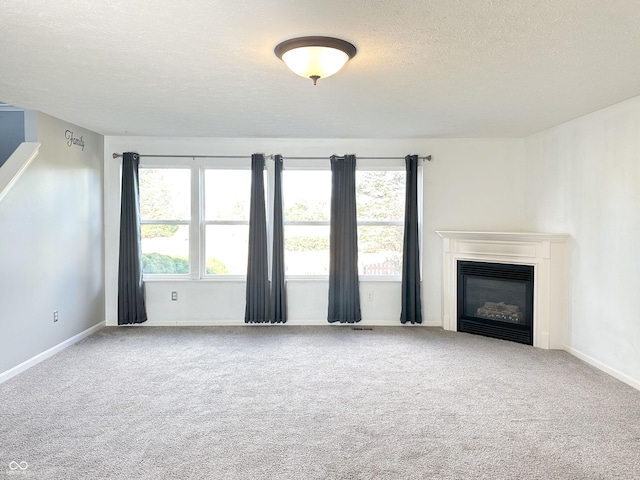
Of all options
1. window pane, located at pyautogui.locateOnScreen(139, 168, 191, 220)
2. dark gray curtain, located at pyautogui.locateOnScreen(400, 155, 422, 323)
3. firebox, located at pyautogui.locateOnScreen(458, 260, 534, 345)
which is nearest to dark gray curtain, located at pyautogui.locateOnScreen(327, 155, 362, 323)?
dark gray curtain, located at pyautogui.locateOnScreen(400, 155, 422, 323)

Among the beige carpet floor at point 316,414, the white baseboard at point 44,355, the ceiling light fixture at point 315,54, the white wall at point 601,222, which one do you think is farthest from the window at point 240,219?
the ceiling light fixture at point 315,54

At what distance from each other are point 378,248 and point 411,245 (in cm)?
46

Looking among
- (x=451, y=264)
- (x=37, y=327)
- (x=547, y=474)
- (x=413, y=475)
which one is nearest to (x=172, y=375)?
(x=37, y=327)

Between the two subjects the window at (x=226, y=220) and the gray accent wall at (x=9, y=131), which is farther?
the window at (x=226, y=220)

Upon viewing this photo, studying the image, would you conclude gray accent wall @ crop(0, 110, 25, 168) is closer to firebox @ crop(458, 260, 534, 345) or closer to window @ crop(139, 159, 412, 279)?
window @ crop(139, 159, 412, 279)

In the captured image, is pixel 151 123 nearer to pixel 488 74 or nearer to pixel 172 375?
pixel 172 375

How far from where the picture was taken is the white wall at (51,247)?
12.3 feet

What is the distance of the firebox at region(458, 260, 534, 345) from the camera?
4.79 meters

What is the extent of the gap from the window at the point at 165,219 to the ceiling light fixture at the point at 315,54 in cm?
340

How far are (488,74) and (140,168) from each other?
4.39m

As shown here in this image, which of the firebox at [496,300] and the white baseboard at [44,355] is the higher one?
the firebox at [496,300]

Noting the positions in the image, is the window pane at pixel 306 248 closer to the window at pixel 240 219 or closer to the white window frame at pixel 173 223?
the window at pixel 240 219

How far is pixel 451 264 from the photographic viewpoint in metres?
5.34

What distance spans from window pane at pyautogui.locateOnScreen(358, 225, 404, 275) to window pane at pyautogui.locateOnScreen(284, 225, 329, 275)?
0.48 metres
